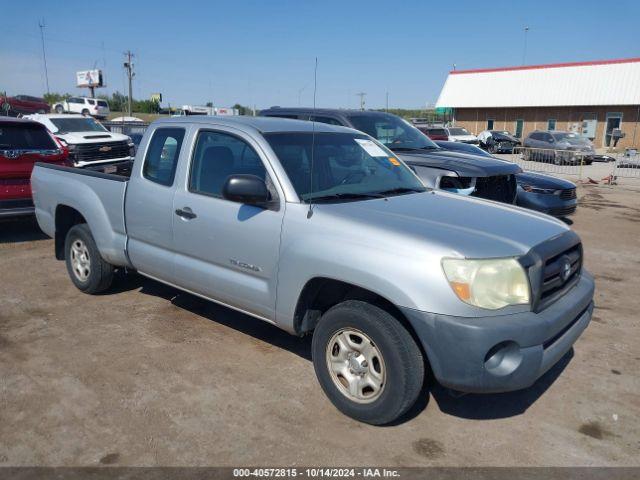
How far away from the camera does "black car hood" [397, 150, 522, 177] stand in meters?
7.29

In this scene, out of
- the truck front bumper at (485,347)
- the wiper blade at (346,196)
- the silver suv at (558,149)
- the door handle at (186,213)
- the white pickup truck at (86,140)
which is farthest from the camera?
the silver suv at (558,149)

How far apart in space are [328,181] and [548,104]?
135 ft

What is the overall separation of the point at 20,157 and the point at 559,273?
7.47 meters

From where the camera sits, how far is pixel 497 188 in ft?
26.5

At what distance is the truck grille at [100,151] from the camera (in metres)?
12.9

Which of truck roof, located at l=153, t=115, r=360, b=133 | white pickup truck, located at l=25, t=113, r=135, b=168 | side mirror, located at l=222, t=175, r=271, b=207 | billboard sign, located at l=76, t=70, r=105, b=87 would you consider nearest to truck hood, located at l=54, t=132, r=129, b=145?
white pickup truck, located at l=25, t=113, r=135, b=168

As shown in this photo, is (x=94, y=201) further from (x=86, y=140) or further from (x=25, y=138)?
(x=86, y=140)

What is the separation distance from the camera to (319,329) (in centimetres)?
359

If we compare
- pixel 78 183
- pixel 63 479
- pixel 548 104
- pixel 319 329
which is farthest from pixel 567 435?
pixel 548 104

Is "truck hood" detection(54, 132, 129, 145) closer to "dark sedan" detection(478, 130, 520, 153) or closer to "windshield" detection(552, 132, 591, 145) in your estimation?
"windshield" detection(552, 132, 591, 145)

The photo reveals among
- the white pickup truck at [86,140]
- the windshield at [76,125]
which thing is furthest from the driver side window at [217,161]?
the windshield at [76,125]

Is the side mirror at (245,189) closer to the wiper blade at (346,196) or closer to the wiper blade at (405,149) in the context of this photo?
the wiper blade at (346,196)

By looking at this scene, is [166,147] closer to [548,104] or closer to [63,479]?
[63,479]

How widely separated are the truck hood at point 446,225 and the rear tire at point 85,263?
2.94 m
